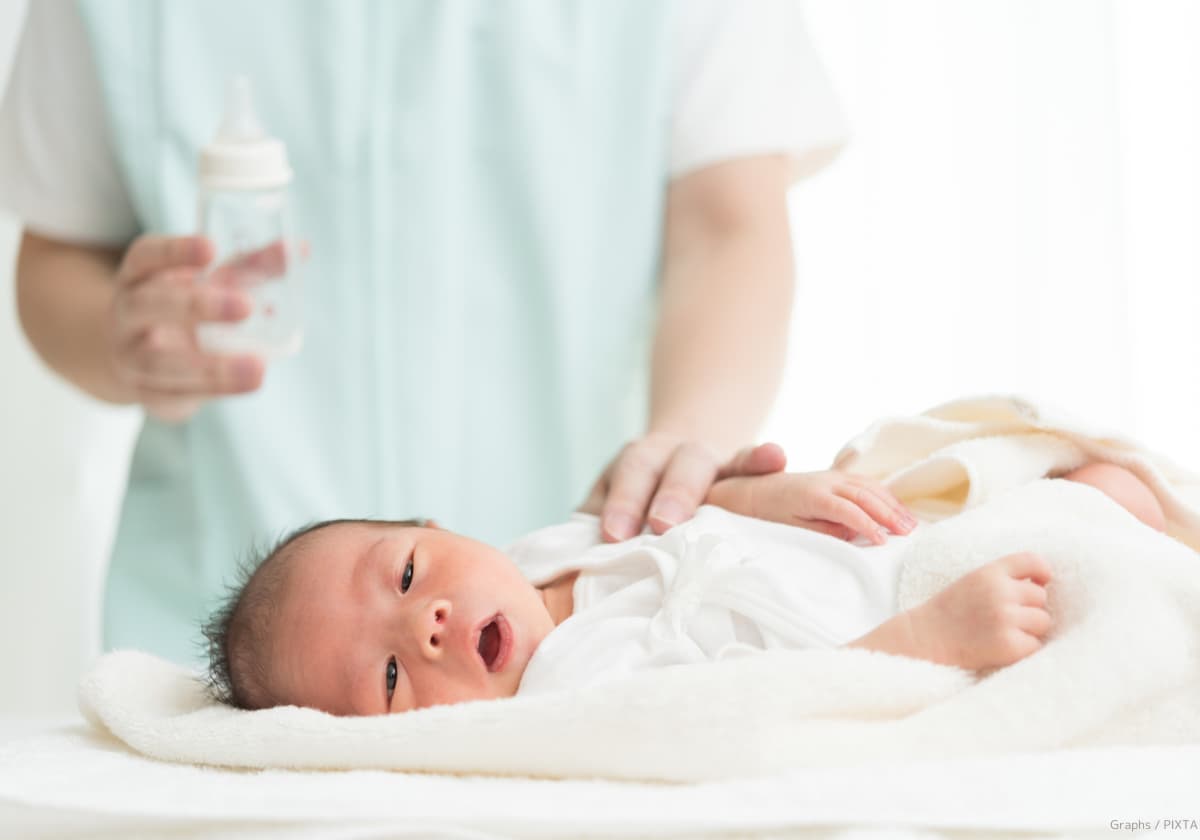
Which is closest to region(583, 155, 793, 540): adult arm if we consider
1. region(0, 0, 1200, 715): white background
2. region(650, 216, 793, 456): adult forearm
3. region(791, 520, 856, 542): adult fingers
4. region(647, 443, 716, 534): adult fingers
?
region(650, 216, 793, 456): adult forearm

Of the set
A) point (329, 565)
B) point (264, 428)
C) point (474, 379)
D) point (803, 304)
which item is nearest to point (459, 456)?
Result: point (474, 379)

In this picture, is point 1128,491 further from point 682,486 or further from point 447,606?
point 447,606

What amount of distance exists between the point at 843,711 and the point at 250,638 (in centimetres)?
37

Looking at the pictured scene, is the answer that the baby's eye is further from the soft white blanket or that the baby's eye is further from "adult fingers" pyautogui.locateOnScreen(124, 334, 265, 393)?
"adult fingers" pyautogui.locateOnScreen(124, 334, 265, 393)

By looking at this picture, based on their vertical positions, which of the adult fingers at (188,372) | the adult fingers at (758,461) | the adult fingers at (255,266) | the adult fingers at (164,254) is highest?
the adult fingers at (164,254)

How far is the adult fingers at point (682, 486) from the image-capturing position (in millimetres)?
841

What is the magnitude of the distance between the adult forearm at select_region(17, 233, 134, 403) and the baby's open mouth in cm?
54

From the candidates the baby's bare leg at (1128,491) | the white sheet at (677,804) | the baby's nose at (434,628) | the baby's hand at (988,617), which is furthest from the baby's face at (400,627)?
the baby's bare leg at (1128,491)

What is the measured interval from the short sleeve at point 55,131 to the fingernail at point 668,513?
2.18ft

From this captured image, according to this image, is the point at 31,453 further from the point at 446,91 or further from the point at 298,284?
the point at 446,91

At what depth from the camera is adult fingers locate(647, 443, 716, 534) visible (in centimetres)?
84

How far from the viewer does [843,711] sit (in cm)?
60

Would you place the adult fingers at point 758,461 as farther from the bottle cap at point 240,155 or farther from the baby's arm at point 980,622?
the bottle cap at point 240,155

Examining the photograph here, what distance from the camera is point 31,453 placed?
1666 millimetres
